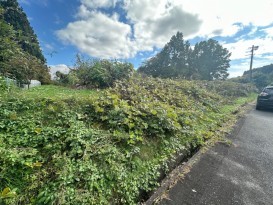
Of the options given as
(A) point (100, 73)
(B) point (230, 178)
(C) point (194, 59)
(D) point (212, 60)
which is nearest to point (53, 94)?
(A) point (100, 73)

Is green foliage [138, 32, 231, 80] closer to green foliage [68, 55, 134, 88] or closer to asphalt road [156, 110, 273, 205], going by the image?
green foliage [68, 55, 134, 88]

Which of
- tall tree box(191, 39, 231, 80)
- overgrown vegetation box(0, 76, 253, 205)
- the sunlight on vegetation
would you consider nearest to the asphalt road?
overgrown vegetation box(0, 76, 253, 205)

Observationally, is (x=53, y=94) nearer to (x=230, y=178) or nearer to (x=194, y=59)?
(x=230, y=178)

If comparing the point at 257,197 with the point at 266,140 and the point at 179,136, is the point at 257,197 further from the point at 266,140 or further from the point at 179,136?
the point at 266,140

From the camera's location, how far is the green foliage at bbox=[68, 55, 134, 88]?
6.73 meters

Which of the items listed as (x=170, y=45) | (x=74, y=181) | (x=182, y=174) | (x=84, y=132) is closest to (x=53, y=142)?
(x=84, y=132)

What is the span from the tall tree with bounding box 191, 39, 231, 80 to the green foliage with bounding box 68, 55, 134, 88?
27.9 meters

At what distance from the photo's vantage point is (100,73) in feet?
21.8

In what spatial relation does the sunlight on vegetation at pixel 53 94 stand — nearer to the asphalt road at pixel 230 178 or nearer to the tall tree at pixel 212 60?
the asphalt road at pixel 230 178

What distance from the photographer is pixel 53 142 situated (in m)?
2.29

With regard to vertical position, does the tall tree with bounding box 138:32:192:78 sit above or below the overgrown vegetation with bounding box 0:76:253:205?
above

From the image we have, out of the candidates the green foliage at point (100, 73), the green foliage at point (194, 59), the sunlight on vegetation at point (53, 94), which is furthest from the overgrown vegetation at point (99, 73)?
the green foliage at point (194, 59)

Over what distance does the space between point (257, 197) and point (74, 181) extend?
256 centimetres

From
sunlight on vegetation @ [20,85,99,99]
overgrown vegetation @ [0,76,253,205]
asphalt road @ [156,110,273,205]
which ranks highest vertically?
sunlight on vegetation @ [20,85,99,99]
